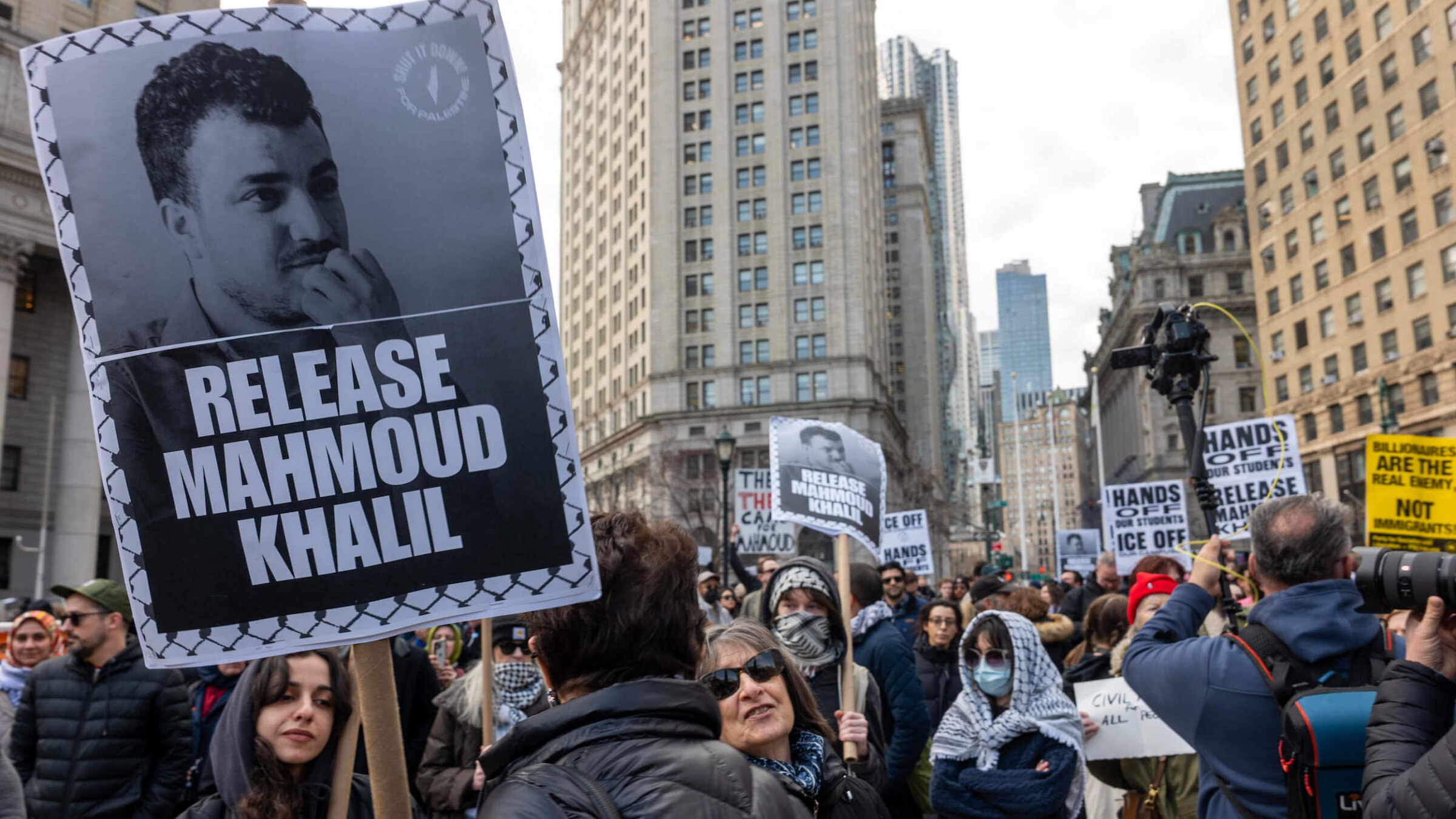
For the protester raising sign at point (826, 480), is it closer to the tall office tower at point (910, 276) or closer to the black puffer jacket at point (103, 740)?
the black puffer jacket at point (103, 740)

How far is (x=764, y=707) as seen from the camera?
133 inches

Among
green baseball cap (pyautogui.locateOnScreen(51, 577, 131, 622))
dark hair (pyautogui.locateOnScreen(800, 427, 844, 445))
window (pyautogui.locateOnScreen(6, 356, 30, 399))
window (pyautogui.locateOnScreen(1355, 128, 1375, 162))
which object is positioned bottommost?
green baseball cap (pyautogui.locateOnScreen(51, 577, 131, 622))

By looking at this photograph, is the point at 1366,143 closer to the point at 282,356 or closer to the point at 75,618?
the point at 75,618

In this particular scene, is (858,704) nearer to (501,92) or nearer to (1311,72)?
(501,92)

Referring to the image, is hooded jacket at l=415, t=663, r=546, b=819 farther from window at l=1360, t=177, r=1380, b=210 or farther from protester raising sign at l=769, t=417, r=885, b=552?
window at l=1360, t=177, r=1380, b=210

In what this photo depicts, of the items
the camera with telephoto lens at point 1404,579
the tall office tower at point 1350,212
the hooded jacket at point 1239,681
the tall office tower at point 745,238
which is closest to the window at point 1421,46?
the tall office tower at point 1350,212

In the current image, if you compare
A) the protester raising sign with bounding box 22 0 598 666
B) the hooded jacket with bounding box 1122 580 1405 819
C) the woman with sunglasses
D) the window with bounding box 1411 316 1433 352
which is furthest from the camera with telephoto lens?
the window with bounding box 1411 316 1433 352

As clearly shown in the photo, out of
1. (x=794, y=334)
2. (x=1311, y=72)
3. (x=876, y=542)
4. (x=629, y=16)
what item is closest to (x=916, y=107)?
(x=629, y=16)

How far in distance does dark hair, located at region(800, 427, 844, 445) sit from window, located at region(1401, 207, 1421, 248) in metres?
50.3

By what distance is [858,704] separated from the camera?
17.8ft

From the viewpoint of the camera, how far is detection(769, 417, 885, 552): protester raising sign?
6688 millimetres

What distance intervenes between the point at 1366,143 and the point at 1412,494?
5515 centimetres

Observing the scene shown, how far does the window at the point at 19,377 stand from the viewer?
3659 cm

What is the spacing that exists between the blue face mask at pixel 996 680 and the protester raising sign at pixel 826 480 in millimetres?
1653
